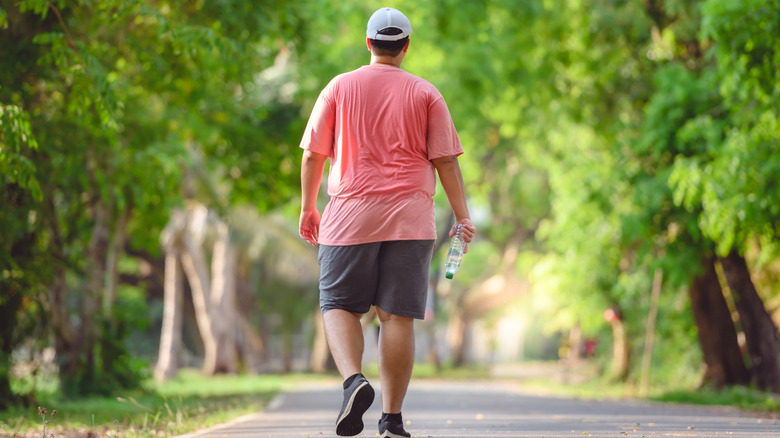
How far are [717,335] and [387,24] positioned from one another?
41.6 feet

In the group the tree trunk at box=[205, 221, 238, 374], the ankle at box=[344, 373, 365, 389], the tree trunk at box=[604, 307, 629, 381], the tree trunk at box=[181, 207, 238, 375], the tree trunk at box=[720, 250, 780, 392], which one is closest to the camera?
the ankle at box=[344, 373, 365, 389]

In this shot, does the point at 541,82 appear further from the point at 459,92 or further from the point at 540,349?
the point at 540,349

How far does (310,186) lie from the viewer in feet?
16.3

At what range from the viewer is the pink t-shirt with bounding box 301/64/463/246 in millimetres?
4766

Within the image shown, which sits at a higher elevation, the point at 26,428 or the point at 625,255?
the point at 625,255

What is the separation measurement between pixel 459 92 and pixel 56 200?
339 inches

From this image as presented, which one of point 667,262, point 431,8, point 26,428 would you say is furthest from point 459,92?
point 26,428

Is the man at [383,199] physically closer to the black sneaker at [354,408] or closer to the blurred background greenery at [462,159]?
the black sneaker at [354,408]

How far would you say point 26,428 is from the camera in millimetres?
7250

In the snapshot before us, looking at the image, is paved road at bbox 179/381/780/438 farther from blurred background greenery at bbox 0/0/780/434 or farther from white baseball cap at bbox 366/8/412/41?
blurred background greenery at bbox 0/0/780/434

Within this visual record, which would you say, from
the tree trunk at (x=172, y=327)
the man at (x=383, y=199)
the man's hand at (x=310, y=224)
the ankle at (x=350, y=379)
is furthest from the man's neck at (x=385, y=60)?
the tree trunk at (x=172, y=327)

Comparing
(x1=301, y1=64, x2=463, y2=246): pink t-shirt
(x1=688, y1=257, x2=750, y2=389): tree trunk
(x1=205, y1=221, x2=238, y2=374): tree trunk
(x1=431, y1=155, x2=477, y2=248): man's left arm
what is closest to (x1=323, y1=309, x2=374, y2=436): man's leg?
(x1=301, y1=64, x2=463, y2=246): pink t-shirt

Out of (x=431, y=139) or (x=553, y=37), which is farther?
(x=553, y=37)

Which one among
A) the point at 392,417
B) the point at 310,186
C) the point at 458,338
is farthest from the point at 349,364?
the point at 458,338
